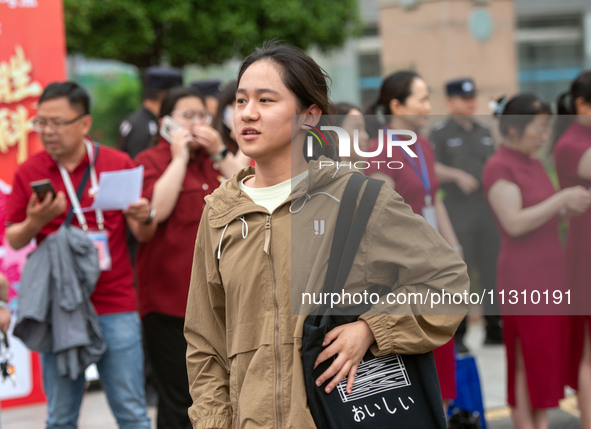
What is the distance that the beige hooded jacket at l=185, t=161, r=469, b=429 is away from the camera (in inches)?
87.6

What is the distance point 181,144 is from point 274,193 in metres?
2.02

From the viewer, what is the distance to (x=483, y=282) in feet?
13.0

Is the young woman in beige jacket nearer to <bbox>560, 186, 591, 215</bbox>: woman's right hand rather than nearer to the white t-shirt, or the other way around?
the white t-shirt

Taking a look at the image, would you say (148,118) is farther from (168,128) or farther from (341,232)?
(341,232)

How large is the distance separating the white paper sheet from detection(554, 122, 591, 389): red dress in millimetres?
2118

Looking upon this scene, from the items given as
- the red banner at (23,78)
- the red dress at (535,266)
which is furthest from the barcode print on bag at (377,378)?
the red banner at (23,78)

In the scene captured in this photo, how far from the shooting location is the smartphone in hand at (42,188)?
373 centimetres

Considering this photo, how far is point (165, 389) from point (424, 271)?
98.3 inches

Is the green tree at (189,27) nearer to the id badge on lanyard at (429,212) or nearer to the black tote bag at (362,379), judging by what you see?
the id badge on lanyard at (429,212)

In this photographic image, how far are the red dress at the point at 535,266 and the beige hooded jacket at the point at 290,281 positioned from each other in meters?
1.88

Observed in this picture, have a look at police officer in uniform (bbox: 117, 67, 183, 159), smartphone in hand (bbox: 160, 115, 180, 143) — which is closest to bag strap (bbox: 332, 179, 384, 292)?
smartphone in hand (bbox: 160, 115, 180, 143)

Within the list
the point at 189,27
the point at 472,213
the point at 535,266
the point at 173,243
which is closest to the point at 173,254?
the point at 173,243

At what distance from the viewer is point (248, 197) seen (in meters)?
2.42

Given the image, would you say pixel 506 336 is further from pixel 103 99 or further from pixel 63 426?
pixel 103 99
